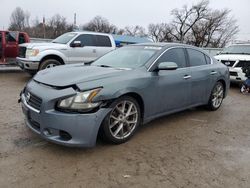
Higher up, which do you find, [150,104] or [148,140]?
[150,104]

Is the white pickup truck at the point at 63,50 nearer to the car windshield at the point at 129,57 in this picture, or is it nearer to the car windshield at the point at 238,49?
the car windshield at the point at 129,57

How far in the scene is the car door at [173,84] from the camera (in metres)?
4.48

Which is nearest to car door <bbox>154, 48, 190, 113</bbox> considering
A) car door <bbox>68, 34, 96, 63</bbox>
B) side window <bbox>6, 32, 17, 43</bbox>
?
car door <bbox>68, 34, 96, 63</bbox>

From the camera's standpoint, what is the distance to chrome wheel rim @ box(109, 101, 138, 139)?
383 centimetres

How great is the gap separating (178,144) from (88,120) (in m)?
1.57

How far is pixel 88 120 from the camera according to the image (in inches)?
133

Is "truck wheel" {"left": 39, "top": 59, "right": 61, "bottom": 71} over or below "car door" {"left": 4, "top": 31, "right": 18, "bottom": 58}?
below

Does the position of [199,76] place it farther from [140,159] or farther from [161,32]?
[161,32]

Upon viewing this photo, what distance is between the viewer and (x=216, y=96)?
6223 mm

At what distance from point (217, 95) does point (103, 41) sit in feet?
18.5

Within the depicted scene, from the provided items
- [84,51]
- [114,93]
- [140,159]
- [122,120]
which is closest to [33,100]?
[114,93]

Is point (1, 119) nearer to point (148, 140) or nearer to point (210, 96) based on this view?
point (148, 140)

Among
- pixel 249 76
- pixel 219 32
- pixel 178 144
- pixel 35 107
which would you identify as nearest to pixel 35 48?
pixel 35 107

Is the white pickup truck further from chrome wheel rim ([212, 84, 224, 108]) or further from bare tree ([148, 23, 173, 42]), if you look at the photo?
bare tree ([148, 23, 173, 42])
